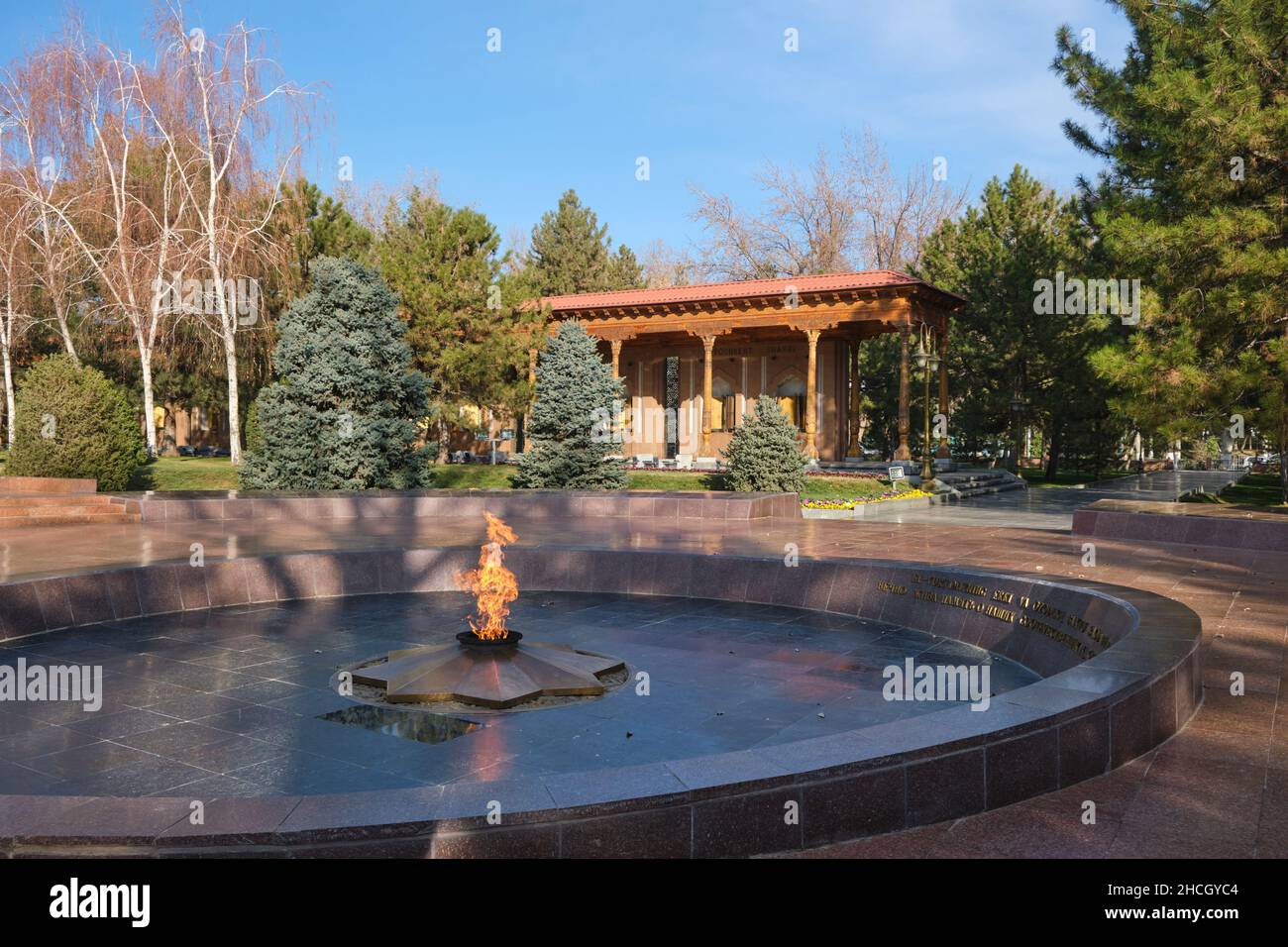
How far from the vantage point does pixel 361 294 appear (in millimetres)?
20078

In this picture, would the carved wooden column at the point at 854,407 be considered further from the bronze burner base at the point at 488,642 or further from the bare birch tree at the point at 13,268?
the bronze burner base at the point at 488,642

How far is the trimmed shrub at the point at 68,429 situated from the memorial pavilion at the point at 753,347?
14.7 meters

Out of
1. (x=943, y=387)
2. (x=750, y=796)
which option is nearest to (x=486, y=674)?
(x=750, y=796)

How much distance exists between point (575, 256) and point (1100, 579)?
40439 mm

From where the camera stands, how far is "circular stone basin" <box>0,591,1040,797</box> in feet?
17.1

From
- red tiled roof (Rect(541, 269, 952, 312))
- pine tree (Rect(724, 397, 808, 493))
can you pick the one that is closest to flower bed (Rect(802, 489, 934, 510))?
pine tree (Rect(724, 397, 808, 493))

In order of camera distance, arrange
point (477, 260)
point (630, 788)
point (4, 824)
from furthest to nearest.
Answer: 1. point (477, 260)
2. point (630, 788)
3. point (4, 824)

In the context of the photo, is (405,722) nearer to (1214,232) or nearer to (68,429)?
(1214,232)

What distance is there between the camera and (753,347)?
3362cm

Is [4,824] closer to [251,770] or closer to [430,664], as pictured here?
[251,770]

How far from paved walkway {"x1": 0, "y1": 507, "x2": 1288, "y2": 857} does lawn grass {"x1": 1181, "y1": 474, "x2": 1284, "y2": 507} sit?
748 centimetres
